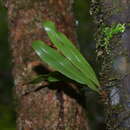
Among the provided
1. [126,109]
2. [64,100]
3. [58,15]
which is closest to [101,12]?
[126,109]

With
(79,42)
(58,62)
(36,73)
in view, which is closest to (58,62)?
(58,62)

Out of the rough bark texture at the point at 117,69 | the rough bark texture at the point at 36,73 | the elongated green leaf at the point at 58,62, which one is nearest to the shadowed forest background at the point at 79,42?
the rough bark texture at the point at 36,73

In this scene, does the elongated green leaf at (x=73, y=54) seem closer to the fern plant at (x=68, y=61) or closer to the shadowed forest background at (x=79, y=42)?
the fern plant at (x=68, y=61)

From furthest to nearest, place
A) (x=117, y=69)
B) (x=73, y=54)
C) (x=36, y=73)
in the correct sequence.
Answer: (x=36, y=73)
(x=73, y=54)
(x=117, y=69)

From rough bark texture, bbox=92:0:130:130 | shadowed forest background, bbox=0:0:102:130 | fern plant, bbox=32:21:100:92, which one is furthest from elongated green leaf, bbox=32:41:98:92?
shadowed forest background, bbox=0:0:102:130

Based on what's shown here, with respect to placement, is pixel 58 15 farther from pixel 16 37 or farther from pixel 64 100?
pixel 64 100

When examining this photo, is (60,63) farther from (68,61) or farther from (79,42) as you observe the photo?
(79,42)
